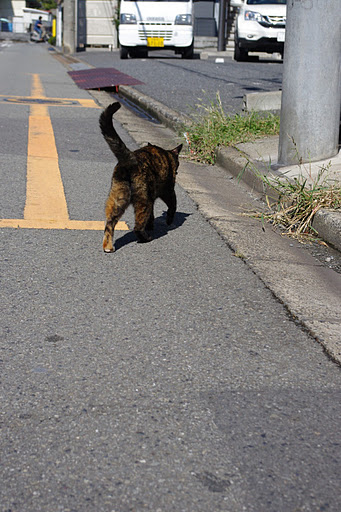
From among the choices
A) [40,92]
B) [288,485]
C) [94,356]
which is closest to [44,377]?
[94,356]

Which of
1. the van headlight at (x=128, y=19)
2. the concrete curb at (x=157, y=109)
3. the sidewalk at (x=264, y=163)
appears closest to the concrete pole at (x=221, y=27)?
the van headlight at (x=128, y=19)

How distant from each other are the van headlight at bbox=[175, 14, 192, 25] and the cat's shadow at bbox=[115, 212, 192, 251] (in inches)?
708

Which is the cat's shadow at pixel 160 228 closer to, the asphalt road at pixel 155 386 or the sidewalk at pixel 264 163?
the asphalt road at pixel 155 386

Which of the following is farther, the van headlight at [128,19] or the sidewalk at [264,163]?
the van headlight at [128,19]

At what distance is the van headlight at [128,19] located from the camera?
2117 cm

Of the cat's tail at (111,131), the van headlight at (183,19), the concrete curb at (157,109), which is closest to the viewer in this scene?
the cat's tail at (111,131)

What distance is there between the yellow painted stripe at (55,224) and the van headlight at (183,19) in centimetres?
1842

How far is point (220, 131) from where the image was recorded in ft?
23.2

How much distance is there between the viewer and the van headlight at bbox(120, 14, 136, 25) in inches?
834

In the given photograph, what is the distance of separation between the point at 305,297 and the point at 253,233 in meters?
1.15

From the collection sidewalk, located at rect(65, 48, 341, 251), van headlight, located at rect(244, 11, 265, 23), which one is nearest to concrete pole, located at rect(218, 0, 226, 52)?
van headlight, located at rect(244, 11, 265, 23)

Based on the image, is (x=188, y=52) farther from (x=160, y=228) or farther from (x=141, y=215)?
(x=141, y=215)

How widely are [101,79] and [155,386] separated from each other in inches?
532

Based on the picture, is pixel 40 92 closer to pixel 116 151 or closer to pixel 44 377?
pixel 116 151
